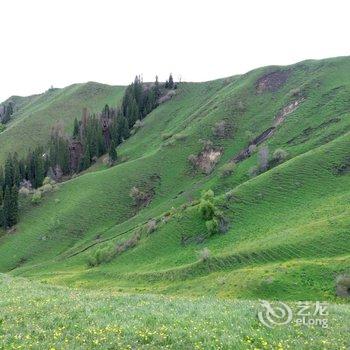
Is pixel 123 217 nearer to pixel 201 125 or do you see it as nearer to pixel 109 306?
pixel 201 125

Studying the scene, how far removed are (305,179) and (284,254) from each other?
3168cm

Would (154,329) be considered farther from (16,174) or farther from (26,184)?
(26,184)

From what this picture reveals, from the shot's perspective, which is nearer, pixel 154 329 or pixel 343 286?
pixel 154 329

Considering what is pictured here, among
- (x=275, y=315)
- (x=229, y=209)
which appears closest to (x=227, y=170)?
(x=229, y=209)

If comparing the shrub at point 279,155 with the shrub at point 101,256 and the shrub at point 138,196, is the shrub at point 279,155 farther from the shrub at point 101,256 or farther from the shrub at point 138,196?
the shrub at point 101,256

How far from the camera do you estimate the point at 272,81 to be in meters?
156

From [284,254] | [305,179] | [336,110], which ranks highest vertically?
[336,110]

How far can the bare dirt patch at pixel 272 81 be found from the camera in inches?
5965

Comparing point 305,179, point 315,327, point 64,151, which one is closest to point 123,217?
point 305,179

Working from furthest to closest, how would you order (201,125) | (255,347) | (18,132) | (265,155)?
(18,132) < (201,125) < (265,155) < (255,347)

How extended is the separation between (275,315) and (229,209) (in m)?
57.2

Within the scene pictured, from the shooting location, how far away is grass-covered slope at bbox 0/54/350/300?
52406 millimetres

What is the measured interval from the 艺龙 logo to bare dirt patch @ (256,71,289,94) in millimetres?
136575

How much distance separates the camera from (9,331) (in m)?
18.8
